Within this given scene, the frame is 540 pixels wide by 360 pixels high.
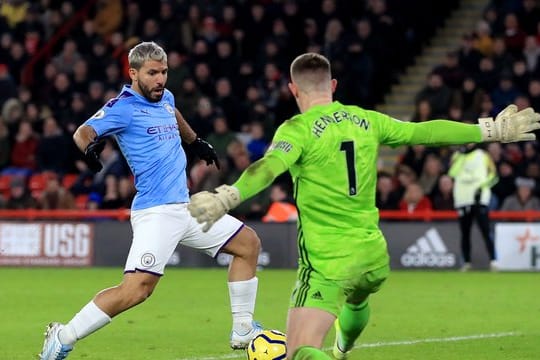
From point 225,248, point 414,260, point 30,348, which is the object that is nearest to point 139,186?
point 225,248

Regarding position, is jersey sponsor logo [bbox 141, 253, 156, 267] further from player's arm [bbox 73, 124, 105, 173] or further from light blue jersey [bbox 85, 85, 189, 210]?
player's arm [bbox 73, 124, 105, 173]

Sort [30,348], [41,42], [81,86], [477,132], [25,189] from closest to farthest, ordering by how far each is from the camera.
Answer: [477,132] < [30,348] < [25,189] < [81,86] < [41,42]

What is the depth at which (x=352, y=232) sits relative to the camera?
7.20 meters

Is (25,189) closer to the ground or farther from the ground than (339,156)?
closer to the ground

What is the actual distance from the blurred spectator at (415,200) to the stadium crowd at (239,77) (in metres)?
0.02

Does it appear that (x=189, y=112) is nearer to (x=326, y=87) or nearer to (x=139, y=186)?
(x=139, y=186)

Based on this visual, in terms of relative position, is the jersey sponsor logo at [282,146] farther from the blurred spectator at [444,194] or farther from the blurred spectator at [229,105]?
the blurred spectator at [229,105]

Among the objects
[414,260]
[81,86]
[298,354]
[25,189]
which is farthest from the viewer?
[81,86]

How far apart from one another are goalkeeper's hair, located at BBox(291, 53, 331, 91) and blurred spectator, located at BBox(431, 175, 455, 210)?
1330cm

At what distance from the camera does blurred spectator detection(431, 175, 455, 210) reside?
2031 centimetres

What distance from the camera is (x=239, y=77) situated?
23641 millimetres

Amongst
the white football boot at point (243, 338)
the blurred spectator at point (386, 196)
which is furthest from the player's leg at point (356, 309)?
the blurred spectator at point (386, 196)

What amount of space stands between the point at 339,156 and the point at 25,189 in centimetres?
1577

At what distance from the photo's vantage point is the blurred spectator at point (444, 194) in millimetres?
20312
